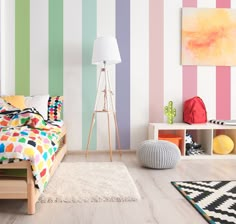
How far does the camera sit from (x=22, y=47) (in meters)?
4.48

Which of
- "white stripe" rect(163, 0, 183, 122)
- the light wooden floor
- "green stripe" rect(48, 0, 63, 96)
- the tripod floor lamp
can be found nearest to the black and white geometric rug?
the light wooden floor

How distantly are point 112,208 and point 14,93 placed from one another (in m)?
2.69

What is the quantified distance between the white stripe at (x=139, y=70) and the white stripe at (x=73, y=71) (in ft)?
2.24

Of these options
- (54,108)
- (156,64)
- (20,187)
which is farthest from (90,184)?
(156,64)

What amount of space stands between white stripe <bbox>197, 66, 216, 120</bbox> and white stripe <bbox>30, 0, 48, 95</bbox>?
6.70 ft

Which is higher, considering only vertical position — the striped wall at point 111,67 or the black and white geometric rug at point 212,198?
the striped wall at point 111,67

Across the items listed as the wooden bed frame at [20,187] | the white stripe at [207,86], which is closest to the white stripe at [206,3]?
the white stripe at [207,86]

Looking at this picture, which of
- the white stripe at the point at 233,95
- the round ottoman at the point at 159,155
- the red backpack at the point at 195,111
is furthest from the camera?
the white stripe at the point at 233,95

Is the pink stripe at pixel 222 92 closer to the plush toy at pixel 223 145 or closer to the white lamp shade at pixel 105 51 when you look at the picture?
the plush toy at pixel 223 145

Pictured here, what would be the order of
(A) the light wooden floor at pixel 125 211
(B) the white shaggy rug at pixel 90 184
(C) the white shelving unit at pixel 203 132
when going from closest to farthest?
1. (A) the light wooden floor at pixel 125 211
2. (B) the white shaggy rug at pixel 90 184
3. (C) the white shelving unit at pixel 203 132

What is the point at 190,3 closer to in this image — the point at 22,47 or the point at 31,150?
the point at 22,47

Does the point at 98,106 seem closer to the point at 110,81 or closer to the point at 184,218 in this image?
the point at 110,81

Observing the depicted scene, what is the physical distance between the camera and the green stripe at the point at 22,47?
4.47 meters

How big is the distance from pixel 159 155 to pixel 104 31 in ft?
6.30
